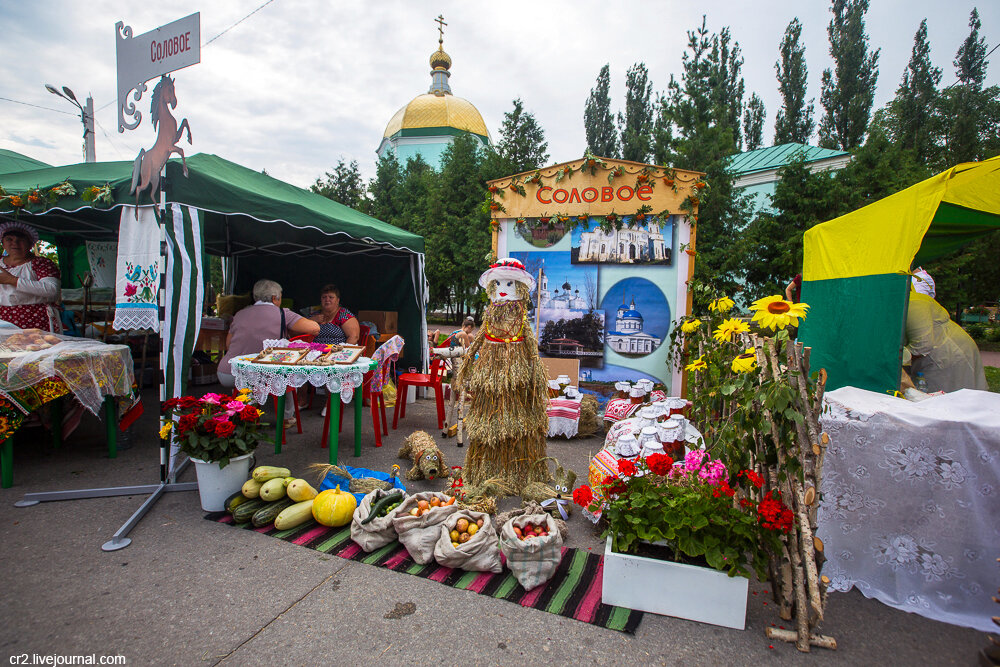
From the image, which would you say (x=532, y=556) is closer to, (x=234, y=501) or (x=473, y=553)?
(x=473, y=553)

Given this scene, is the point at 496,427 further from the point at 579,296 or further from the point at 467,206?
the point at 467,206

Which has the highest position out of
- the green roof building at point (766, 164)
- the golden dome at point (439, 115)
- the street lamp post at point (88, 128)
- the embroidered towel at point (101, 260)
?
the golden dome at point (439, 115)

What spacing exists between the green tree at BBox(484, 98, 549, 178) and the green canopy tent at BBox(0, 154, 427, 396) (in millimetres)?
8356

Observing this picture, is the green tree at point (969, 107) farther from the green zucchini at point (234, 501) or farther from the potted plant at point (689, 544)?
the green zucchini at point (234, 501)

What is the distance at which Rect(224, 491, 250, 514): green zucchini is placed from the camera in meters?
3.41

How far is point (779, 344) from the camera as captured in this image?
257 centimetres

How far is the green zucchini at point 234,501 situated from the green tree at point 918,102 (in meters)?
21.9

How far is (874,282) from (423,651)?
13.9ft

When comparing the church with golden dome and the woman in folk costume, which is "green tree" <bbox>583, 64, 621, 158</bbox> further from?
the woman in folk costume

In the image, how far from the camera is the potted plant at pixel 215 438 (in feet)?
11.1

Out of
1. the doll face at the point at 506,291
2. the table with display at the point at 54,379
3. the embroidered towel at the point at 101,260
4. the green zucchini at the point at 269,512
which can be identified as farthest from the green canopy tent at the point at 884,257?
the embroidered towel at the point at 101,260

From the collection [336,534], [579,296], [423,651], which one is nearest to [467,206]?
[579,296]

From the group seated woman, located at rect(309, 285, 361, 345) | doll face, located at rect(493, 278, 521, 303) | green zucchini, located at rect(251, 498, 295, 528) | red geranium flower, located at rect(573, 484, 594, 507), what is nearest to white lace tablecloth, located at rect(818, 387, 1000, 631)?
red geranium flower, located at rect(573, 484, 594, 507)

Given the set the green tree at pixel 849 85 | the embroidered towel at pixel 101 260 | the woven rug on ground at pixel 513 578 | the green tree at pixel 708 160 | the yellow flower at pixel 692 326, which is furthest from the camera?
the green tree at pixel 849 85
